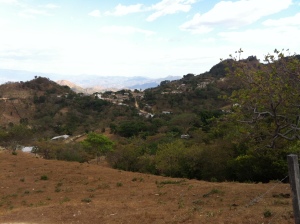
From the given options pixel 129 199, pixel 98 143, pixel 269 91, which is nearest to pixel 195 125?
pixel 98 143

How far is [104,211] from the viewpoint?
1090 centimetres

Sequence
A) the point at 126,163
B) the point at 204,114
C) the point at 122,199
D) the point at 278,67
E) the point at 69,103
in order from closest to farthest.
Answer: the point at 278,67 → the point at 122,199 → the point at 126,163 → the point at 204,114 → the point at 69,103

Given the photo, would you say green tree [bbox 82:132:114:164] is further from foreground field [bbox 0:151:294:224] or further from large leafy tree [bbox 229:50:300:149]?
large leafy tree [bbox 229:50:300:149]

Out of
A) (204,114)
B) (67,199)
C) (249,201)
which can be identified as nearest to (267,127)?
(249,201)

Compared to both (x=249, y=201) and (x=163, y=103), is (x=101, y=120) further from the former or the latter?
(x=249, y=201)

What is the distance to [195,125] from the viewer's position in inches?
2035

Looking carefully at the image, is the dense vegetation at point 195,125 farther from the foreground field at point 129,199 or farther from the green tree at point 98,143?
the foreground field at point 129,199

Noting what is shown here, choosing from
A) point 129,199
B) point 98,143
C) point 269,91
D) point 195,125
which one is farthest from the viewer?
point 195,125

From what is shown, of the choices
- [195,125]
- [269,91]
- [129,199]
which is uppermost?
[269,91]

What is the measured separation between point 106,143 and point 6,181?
12.5 meters

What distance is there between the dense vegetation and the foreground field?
1.86 metres

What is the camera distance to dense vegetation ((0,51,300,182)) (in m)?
7.60

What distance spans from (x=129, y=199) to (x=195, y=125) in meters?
39.6

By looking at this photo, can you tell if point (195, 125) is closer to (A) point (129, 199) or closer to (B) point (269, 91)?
(A) point (129, 199)
